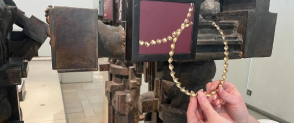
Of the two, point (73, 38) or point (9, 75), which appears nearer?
point (73, 38)

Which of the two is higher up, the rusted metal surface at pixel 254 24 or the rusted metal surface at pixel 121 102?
the rusted metal surface at pixel 254 24

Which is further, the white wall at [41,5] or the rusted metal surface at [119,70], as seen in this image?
the white wall at [41,5]

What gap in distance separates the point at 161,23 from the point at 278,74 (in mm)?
1700

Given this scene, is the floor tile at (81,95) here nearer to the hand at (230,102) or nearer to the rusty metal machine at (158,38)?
the rusty metal machine at (158,38)

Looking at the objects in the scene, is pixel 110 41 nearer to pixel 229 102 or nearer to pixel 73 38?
pixel 73 38

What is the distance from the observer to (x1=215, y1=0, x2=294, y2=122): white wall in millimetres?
1719

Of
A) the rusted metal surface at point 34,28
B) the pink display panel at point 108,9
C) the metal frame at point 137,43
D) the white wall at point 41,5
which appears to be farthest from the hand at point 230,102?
the white wall at point 41,5

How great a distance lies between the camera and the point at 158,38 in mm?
519

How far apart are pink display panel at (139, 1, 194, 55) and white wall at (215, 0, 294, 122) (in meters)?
1.55

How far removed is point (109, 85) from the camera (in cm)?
136

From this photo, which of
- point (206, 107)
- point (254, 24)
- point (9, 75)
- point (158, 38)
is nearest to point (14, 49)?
point (9, 75)

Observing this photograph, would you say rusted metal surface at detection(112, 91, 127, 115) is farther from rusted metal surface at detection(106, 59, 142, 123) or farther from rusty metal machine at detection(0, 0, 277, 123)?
rusty metal machine at detection(0, 0, 277, 123)

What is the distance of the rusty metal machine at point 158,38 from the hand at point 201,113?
0.36ft

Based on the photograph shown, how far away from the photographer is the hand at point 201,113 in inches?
20.8
